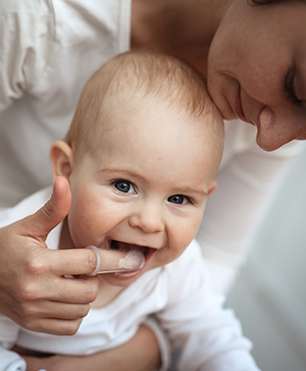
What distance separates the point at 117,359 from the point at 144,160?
1.81 feet

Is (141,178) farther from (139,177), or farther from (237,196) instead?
(237,196)

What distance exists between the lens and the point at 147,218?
670mm

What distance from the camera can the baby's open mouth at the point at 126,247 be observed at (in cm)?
76

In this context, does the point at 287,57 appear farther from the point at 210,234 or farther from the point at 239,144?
the point at 210,234

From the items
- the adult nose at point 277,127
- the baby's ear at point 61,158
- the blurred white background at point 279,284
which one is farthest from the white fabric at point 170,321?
the blurred white background at point 279,284

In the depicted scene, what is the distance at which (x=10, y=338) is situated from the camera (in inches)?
31.2

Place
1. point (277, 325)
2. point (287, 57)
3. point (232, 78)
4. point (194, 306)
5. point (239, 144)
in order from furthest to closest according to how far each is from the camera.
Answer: point (277, 325) → point (239, 144) → point (194, 306) → point (232, 78) → point (287, 57)

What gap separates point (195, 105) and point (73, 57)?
400 mm

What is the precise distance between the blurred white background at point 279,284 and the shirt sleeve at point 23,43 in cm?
146

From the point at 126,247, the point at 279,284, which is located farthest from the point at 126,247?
the point at 279,284

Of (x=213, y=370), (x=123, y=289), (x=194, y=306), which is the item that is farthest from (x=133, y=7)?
(x=213, y=370)

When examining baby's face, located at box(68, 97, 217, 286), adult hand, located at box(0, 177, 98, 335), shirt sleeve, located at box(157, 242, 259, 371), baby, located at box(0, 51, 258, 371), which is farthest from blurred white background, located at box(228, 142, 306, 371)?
adult hand, located at box(0, 177, 98, 335)

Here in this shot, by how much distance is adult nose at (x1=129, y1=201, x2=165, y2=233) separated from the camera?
26.4 inches

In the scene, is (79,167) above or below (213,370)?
above
